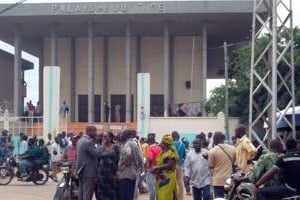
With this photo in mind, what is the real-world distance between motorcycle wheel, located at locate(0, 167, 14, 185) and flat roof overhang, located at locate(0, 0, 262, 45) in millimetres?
23303

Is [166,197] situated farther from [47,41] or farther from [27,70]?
[27,70]

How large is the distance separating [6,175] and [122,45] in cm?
3163

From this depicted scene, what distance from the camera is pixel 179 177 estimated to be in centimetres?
1527

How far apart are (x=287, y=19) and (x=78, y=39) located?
129 feet

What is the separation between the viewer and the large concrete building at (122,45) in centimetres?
4850

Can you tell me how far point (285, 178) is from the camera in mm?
11727

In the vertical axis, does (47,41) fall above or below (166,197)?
above

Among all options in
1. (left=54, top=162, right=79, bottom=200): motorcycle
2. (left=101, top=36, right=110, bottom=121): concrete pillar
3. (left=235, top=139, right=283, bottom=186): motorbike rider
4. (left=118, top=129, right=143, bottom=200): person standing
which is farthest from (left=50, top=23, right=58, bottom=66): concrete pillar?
(left=235, top=139, right=283, bottom=186): motorbike rider

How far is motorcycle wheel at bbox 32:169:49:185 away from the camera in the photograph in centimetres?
2539

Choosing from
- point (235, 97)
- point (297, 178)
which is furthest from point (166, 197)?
point (235, 97)

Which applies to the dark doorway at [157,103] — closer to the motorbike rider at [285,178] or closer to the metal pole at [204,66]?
the metal pole at [204,66]

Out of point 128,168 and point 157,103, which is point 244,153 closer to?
point 128,168

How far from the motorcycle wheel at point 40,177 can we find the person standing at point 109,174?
9233 millimetres

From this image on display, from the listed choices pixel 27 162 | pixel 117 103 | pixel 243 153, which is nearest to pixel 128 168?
pixel 243 153
